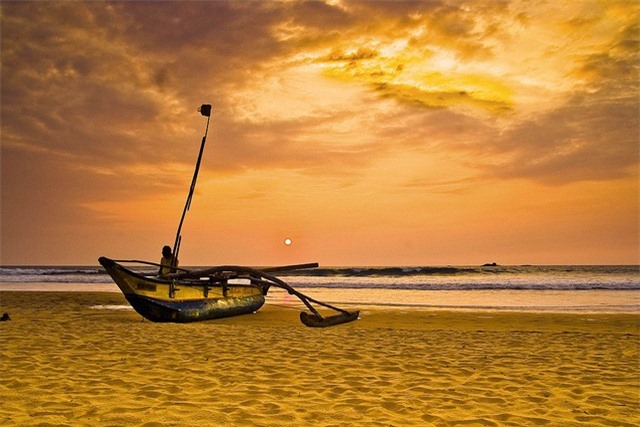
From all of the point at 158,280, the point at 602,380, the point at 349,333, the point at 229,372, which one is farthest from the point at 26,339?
the point at 602,380

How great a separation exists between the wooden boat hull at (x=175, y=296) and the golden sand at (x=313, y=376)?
98cm

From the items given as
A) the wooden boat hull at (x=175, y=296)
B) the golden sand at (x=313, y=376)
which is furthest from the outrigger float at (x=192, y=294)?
the golden sand at (x=313, y=376)

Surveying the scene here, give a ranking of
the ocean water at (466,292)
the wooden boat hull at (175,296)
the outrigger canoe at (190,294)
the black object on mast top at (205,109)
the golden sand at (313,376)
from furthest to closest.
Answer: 1. the ocean water at (466,292)
2. the black object on mast top at (205,109)
3. the wooden boat hull at (175,296)
4. the outrigger canoe at (190,294)
5. the golden sand at (313,376)

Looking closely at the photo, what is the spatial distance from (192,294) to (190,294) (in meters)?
0.09

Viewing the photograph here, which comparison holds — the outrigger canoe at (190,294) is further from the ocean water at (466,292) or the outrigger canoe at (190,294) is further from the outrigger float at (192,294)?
the ocean water at (466,292)

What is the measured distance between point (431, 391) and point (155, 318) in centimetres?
907

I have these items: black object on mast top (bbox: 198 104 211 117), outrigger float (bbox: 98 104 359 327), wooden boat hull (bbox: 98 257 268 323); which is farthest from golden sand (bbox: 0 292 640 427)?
black object on mast top (bbox: 198 104 211 117)

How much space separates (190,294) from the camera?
45.1 ft

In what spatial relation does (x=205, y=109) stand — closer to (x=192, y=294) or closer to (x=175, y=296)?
(x=192, y=294)

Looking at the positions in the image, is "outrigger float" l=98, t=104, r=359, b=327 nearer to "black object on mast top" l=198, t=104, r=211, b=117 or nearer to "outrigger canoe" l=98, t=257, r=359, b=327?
"outrigger canoe" l=98, t=257, r=359, b=327

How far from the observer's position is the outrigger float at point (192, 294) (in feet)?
39.8

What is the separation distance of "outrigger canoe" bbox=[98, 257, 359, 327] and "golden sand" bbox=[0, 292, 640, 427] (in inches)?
34.6

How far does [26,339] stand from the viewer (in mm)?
9688

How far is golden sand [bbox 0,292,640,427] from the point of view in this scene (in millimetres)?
4992
